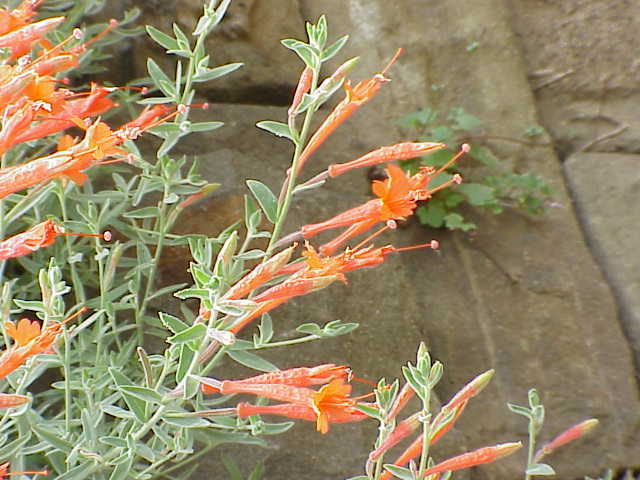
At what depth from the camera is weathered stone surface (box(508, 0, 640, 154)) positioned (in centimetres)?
356

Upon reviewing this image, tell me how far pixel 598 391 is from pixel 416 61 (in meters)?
1.39

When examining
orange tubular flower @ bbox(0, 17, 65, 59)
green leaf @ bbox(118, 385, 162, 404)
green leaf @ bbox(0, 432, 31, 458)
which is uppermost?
orange tubular flower @ bbox(0, 17, 65, 59)

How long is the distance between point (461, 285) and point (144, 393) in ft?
5.68

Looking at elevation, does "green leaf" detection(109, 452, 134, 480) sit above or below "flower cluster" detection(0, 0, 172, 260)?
below

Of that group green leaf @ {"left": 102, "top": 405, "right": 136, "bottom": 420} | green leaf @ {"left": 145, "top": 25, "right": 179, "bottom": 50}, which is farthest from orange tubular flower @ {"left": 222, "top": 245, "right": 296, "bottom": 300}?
green leaf @ {"left": 145, "top": 25, "right": 179, "bottom": 50}

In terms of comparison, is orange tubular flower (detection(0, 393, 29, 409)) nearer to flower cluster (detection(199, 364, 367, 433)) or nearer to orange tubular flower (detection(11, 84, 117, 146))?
flower cluster (detection(199, 364, 367, 433))

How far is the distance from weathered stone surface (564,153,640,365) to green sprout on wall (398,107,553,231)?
205mm

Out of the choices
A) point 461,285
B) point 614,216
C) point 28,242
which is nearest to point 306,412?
point 28,242

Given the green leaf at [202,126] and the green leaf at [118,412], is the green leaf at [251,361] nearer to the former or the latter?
the green leaf at [118,412]

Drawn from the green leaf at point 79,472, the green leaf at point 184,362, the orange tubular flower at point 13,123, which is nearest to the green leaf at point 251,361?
the green leaf at point 184,362

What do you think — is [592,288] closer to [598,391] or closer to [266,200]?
[598,391]

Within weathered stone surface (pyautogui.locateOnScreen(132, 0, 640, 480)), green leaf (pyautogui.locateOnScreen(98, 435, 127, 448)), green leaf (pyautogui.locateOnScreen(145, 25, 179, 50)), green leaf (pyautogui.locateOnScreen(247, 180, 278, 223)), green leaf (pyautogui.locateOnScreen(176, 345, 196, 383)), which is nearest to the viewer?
green leaf (pyautogui.locateOnScreen(176, 345, 196, 383))

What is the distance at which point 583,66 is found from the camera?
3592mm

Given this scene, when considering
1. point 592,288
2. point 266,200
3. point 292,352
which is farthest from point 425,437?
Answer: point 592,288
